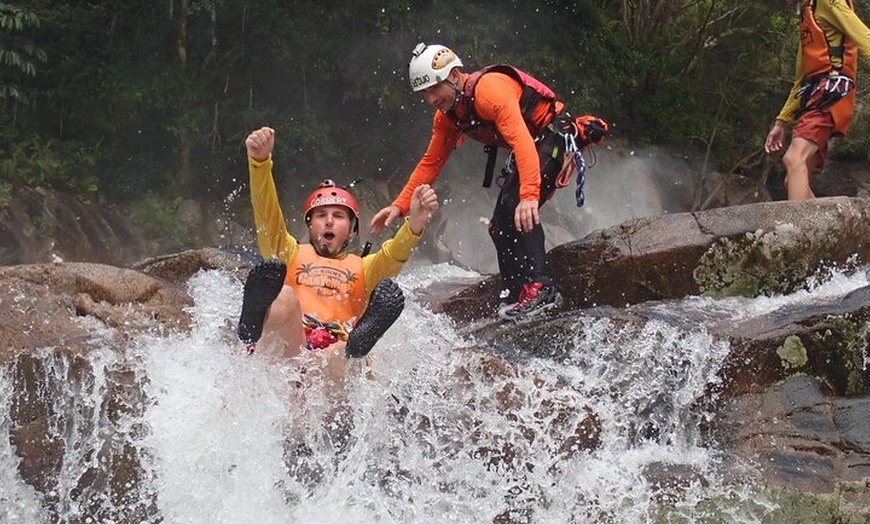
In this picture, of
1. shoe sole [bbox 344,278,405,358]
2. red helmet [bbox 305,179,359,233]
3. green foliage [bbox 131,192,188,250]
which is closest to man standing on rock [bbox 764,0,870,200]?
red helmet [bbox 305,179,359,233]

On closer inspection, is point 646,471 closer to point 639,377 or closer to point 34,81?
point 639,377

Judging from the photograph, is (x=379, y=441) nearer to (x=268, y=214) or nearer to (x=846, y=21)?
(x=268, y=214)

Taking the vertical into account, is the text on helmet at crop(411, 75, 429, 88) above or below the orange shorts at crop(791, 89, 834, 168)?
above

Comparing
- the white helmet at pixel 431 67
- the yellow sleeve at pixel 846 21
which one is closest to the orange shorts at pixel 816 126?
the yellow sleeve at pixel 846 21

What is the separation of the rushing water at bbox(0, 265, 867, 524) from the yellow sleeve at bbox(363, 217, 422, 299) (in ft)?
1.29

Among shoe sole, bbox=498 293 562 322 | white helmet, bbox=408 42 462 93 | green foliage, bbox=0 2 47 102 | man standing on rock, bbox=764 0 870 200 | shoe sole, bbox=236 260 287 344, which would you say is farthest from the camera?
green foliage, bbox=0 2 47 102

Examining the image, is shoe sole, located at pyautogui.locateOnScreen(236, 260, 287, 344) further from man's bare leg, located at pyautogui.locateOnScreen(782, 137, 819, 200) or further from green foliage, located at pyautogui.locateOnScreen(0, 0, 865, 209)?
green foliage, located at pyautogui.locateOnScreen(0, 0, 865, 209)

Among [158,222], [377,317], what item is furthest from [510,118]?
[158,222]

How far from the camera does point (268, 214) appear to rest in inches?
180

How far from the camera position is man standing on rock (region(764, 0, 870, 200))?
578 centimetres

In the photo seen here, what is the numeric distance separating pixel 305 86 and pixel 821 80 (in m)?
8.14

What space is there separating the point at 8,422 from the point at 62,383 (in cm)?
27

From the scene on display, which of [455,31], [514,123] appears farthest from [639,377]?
[455,31]

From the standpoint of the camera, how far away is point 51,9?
36.2 ft
